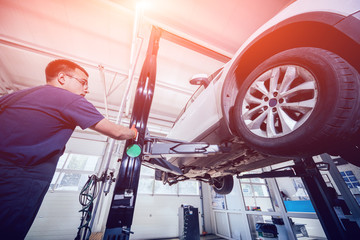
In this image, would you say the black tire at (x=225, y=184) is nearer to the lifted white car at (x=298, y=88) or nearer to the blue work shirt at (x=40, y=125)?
the lifted white car at (x=298, y=88)

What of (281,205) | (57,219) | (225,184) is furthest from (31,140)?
(57,219)

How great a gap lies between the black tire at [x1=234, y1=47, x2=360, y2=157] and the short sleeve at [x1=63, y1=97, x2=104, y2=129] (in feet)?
3.77

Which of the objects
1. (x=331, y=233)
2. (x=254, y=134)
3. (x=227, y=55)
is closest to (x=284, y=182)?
(x=331, y=233)

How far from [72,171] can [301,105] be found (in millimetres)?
8955

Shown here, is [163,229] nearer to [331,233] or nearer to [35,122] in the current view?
[331,233]

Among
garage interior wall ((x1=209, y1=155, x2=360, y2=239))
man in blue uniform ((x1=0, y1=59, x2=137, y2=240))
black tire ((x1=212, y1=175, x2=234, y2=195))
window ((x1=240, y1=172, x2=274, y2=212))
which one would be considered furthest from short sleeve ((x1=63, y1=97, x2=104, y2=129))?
window ((x1=240, y1=172, x2=274, y2=212))

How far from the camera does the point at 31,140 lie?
2.61 ft

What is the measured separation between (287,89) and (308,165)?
1450 mm

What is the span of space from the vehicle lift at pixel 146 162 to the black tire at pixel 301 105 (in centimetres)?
49

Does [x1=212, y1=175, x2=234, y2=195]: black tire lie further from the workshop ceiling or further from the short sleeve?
the workshop ceiling

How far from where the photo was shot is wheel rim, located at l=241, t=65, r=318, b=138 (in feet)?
3.12

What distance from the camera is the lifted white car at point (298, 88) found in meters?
0.79

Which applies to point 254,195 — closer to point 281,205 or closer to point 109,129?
point 281,205

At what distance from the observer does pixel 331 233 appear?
66.0 inches
